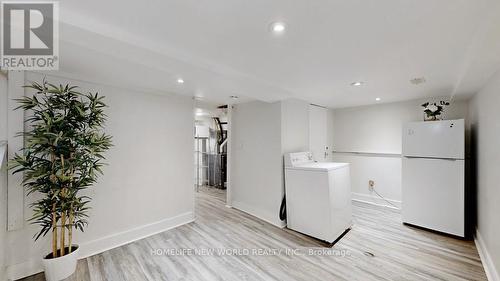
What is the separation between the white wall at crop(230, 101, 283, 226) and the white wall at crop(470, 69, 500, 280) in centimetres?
223

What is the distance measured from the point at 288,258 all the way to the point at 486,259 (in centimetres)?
205

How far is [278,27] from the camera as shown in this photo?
4.30ft

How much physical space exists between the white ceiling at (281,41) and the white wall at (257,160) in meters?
1.04

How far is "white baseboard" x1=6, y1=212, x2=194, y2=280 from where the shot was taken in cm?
192

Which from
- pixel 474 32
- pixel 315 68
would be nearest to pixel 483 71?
pixel 474 32

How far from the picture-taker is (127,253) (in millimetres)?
2357

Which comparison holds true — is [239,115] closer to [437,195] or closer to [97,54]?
[97,54]

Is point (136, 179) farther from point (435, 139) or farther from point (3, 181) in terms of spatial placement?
point (435, 139)

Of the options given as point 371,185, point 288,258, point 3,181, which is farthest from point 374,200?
point 3,181

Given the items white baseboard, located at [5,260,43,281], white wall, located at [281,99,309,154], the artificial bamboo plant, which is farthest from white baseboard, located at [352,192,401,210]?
white baseboard, located at [5,260,43,281]

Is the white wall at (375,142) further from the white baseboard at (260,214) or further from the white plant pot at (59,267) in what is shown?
the white plant pot at (59,267)

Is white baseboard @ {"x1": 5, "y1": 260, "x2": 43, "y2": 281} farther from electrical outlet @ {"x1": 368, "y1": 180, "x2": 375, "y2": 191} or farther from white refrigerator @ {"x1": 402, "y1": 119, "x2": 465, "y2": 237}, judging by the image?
electrical outlet @ {"x1": 368, "y1": 180, "x2": 375, "y2": 191}

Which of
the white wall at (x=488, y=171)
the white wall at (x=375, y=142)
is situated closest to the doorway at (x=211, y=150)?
the white wall at (x=375, y=142)

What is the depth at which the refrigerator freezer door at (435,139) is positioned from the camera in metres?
2.67
